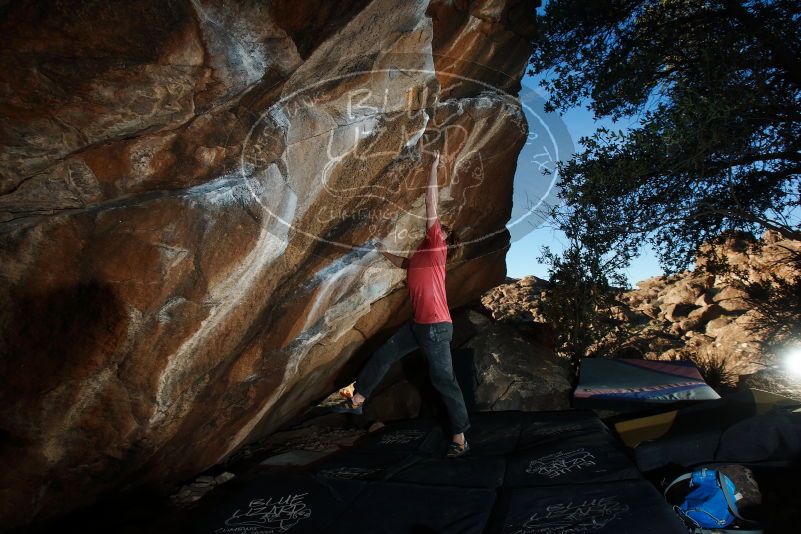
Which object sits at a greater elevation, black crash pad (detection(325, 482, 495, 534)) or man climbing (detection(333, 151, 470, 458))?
man climbing (detection(333, 151, 470, 458))

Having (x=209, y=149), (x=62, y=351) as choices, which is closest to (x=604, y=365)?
(x=209, y=149)

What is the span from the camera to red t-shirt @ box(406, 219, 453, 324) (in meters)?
3.61

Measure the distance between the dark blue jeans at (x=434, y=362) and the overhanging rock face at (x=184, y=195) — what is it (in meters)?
0.86

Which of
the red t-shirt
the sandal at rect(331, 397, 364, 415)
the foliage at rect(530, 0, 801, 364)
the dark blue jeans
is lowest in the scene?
the sandal at rect(331, 397, 364, 415)

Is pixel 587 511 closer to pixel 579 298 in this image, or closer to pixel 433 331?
pixel 433 331

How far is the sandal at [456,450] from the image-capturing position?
3.64 metres

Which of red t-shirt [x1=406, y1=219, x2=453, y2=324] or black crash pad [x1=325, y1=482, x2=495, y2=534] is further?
red t-shirt [x1=406, y1=219, x2=453, y2=324]

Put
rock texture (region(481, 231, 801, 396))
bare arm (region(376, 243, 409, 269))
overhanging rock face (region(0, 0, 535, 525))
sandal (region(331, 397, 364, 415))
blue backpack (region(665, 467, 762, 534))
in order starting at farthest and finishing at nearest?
rock texture (region(481, 231, 801, 396)), bare arm (region(376, 243, 409, 269)), sandal (region(331, 397, 364, 415)), blue backpack (region(665, 467, 762, 534)), overhanging rock face (region(0, 0, 535, 525))

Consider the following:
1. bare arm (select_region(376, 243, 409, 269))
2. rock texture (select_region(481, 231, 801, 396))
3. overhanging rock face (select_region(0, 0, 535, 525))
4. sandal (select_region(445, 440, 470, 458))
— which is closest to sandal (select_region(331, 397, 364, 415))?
overhanging rock face (select_region(0, 0, 535, 525))

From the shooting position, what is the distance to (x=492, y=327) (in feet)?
21.0

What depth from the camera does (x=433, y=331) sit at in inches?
141

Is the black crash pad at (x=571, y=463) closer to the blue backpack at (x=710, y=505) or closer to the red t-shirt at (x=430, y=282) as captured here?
the blue backpack at (x=710, y=505)

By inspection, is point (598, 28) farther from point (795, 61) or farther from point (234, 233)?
point (234, 233)

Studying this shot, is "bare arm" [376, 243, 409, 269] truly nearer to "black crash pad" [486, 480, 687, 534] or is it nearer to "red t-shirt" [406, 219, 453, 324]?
"red t-shirt" [406, 219, 453, 324]
